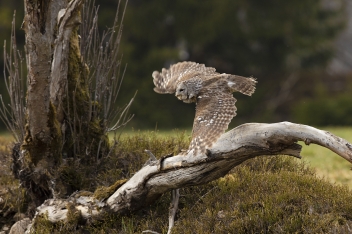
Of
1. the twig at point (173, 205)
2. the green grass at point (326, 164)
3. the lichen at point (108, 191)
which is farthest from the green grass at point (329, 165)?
the lichen at point (108, 191)

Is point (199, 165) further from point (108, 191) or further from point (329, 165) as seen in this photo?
point (329, 165)

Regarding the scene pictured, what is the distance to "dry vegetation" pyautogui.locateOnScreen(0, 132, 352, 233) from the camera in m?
5.84

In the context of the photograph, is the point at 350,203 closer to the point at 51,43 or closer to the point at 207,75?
the point at 207,75

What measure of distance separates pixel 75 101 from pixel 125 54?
44.4ft

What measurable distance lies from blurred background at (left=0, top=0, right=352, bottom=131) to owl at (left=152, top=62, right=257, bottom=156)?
41.4 feet

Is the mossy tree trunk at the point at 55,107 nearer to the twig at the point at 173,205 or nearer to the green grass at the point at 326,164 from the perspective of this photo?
the green grass at the point at 326,164

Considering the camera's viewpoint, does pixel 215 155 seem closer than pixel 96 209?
Yes

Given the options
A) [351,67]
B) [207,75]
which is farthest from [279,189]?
[351,67]

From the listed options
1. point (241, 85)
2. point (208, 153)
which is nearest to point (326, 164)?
point (241, 85)

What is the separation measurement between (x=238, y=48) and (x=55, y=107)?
1580cm

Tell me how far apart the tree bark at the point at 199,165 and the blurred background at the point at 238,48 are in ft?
44.0

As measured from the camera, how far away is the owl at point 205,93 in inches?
226

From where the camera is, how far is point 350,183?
8242 mm

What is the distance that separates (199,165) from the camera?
5.89 metres
